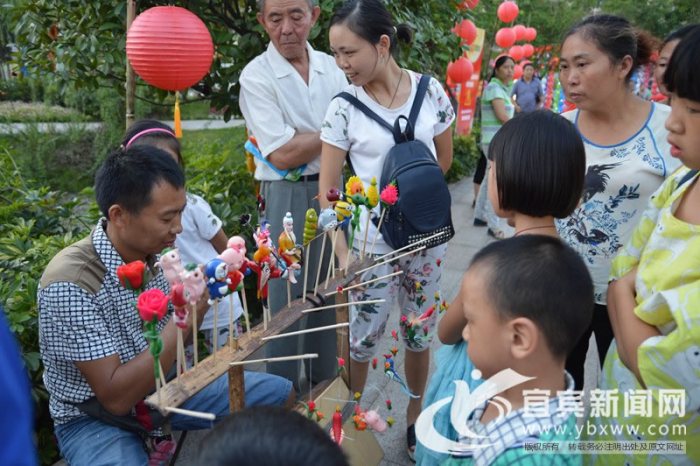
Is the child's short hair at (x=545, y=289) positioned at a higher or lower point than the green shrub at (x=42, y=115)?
higher

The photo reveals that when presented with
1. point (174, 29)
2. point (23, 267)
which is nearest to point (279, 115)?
point (174, 29)

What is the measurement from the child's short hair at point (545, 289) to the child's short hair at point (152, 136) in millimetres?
1603

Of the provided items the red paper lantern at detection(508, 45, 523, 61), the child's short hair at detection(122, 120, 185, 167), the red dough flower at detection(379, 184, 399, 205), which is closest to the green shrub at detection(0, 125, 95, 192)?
the child's short hair at detection(122, 120, 185, 167)

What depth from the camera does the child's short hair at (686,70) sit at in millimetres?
1337

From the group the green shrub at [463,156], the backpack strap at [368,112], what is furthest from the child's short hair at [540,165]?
the green shrub at [463,156]

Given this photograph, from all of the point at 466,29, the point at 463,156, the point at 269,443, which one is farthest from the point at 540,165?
the point at 463,156

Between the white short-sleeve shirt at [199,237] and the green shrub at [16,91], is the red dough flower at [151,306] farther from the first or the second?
the green shrub at [16,91]

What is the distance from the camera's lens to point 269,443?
86 cm

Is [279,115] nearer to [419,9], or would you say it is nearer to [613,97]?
[613,97]

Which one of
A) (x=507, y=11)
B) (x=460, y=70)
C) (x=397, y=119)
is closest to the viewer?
(x=397, y=119)

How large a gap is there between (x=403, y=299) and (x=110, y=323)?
1195 millimetres

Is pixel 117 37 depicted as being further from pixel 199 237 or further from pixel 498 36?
pixel 498 36

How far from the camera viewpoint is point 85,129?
8586 millimetres

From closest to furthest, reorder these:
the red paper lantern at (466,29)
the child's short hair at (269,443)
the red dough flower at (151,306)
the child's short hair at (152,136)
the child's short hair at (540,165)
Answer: the child's short hair at (269,443)
the red dough flower at (151,306)
the child's short hair at (540,165)
the child's short hair at (152,136)
the red paper lantern at (466,29)
